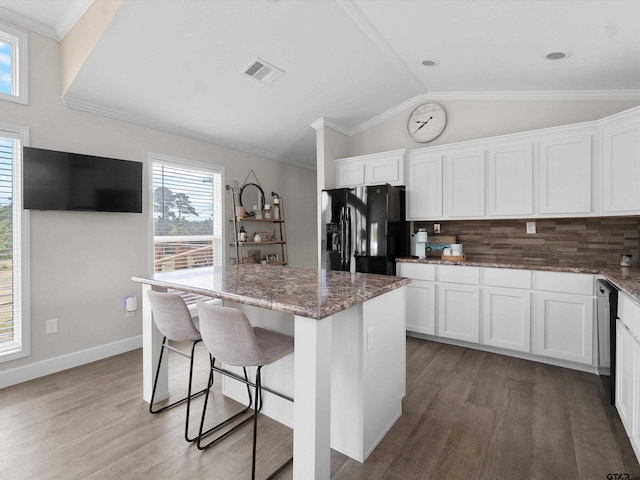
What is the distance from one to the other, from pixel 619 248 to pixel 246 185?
4.33 meters

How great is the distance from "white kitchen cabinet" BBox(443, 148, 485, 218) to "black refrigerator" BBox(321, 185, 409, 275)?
546 millimetres

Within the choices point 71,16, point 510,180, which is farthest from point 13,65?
point 510,180

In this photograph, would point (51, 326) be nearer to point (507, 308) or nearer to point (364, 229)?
point (364, 229)

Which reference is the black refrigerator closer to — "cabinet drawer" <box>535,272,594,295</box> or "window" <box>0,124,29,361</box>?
"cabinet drawer" <box>535,272,594,295</box>

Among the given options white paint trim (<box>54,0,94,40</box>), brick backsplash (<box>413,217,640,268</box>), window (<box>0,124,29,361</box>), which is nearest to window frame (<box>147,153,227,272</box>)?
window (<box>0,124,29,361</box>)

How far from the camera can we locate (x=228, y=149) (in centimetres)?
452

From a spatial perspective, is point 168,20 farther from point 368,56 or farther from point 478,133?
point 478,133

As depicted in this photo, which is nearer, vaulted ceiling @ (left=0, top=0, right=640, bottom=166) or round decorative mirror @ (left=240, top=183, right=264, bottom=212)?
vaulted ceiling @ (left=0, top=0, right=640, bottom=166)

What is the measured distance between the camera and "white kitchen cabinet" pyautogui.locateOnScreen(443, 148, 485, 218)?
355 centimetres

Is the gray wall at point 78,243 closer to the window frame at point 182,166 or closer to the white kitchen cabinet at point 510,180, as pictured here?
the window frame at point 182,166

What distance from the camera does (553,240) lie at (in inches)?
136

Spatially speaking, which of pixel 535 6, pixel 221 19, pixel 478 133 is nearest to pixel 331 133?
pixel 478 133

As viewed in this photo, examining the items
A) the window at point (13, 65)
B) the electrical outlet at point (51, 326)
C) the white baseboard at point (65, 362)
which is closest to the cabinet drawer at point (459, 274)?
the white baseboard at point (65, 362)

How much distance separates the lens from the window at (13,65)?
2664 mm
